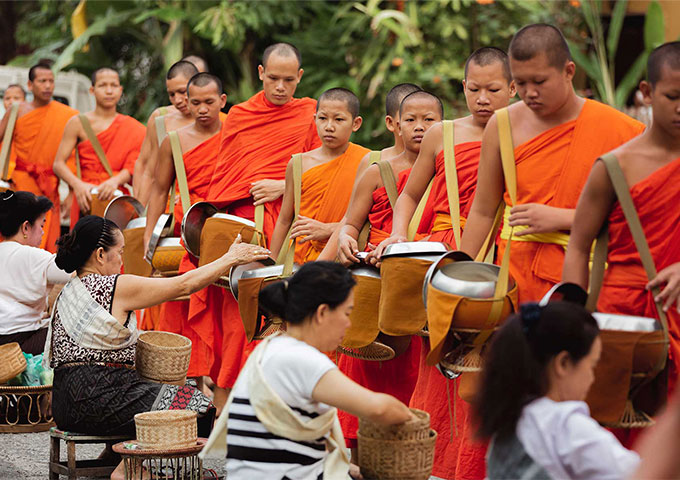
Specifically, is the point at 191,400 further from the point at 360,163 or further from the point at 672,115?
the point at 672,115

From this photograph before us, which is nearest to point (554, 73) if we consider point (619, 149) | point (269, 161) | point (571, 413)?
point (619, 149)

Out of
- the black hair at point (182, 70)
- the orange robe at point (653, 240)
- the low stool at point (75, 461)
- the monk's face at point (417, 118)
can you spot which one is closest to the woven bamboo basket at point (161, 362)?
the low stool at point (75, 461)

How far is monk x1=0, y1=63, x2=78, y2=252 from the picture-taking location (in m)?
10.2

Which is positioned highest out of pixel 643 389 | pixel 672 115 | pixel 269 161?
pixel 672 115

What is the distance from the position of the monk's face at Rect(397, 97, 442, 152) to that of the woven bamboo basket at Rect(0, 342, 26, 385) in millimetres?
2320

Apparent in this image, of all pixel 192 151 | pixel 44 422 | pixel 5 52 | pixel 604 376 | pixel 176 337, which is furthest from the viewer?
pixel 5 52

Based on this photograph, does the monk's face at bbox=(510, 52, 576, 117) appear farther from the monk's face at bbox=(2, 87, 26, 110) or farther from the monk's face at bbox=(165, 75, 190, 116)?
the monk's face at bbox=(2, 87, 26, 110)

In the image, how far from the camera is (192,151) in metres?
7.24

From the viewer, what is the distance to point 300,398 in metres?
3.44

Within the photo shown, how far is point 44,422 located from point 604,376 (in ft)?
11.9

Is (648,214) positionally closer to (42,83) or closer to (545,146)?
(545,146)

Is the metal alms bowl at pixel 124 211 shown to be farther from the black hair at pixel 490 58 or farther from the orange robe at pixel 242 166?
the black hair at pixel 490 58

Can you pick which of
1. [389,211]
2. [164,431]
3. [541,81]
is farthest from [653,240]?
[164,431]

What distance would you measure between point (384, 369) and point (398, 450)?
2.19 metres
